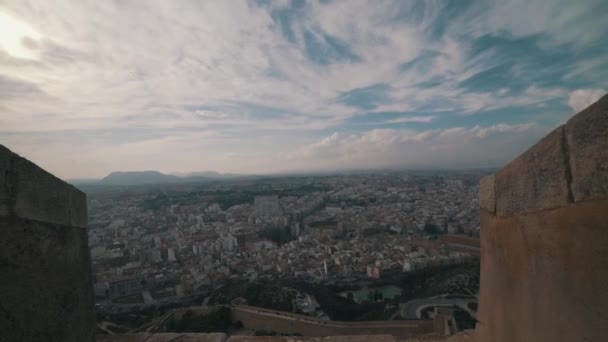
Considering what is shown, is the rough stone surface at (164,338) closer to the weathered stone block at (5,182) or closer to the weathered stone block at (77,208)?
the weathered stone block at (77,208)

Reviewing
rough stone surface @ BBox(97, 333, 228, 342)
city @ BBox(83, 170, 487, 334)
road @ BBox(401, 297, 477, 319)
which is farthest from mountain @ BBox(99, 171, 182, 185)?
rough stone surface @ BBox(97, 333, 228, 342)

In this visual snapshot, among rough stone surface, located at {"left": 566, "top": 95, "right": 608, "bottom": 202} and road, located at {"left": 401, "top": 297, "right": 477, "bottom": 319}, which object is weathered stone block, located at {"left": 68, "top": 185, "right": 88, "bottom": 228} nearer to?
rough stone surface, located at {"left": 566, "top": 95, "right": 608, "bottom": 202}

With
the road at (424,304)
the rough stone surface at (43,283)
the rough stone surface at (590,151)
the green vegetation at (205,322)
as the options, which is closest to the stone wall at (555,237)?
the rough stone surface at (590,151)

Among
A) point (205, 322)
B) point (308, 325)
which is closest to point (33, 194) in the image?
point (308, 325)

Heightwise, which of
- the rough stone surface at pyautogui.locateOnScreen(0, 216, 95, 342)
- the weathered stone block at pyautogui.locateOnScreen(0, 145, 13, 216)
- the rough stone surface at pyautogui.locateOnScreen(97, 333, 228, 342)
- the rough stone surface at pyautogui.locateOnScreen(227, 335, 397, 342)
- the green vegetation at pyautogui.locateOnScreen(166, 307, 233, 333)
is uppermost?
the weathered stone block at pyautogui.locateOnScreen(0, 145, 13, 216)

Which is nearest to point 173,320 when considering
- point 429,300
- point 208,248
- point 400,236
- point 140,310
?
point 140,310

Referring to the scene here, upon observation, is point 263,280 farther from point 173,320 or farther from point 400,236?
point 400,236

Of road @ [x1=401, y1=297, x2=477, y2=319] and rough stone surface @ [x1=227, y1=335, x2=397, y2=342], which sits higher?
rough stone surface @ [x1=227, y1=335, x2=397, y2=342]
